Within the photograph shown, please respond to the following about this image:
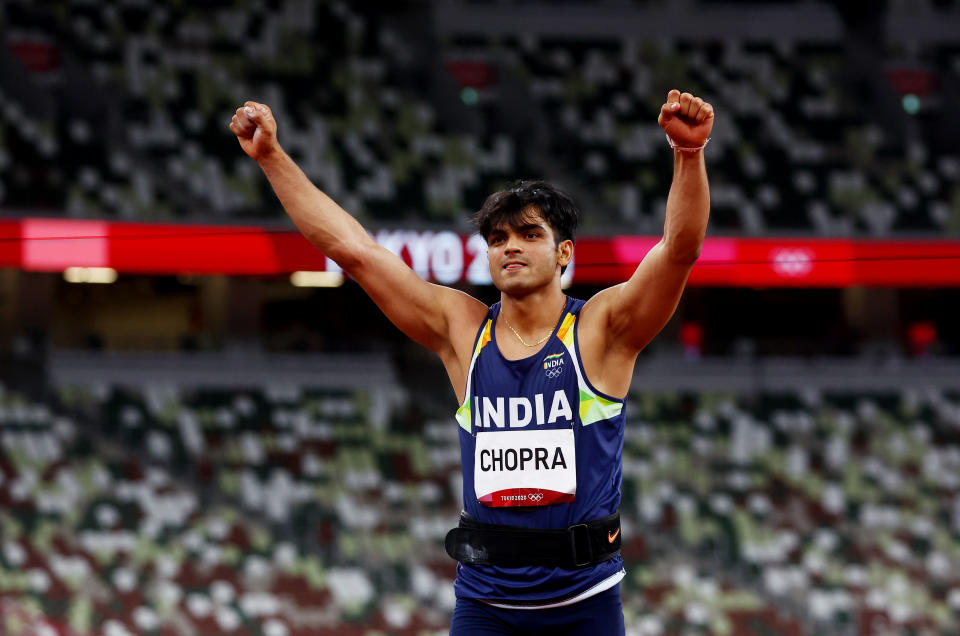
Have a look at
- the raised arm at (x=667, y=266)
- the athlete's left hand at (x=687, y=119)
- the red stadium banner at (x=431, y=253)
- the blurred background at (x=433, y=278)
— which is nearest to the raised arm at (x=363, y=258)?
the raised arm at (x=667, y=266)

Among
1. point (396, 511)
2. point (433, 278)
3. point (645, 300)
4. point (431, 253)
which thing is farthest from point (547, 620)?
point (396, 511)

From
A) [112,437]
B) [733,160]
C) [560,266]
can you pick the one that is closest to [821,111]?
[733,160]

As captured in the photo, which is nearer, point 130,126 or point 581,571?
point 581,571

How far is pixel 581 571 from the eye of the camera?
3.17 metres

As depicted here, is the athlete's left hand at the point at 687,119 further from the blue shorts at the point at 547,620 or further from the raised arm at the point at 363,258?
the blue shorts at the point at 547,620

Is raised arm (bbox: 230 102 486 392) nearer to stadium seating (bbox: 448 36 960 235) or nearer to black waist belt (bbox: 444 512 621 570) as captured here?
black waist belt (bbox: 444 512 621 570)

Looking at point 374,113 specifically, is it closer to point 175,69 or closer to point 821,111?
point 175,69

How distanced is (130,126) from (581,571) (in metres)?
15.7

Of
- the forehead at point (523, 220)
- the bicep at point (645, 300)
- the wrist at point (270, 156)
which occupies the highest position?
the wrist at point (270, 156)

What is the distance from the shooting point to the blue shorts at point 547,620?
3.19m

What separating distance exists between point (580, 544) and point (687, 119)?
1171mm

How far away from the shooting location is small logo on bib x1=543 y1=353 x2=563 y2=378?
10.7ft

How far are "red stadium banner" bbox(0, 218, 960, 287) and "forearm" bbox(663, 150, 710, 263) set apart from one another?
30.0 feet

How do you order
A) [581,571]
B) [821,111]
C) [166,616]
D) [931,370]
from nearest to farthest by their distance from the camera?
[581,571], [166,616], [931,370], [821,111]
